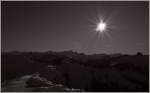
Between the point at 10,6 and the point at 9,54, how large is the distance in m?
0.54

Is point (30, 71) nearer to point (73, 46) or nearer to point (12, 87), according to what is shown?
point (12, 87)

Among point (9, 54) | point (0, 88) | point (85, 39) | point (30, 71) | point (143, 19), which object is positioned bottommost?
point (0, 88)

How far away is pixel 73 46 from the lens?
271 centimetres

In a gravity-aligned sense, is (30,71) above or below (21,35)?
below

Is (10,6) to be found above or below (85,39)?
above

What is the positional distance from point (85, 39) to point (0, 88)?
1.09 m

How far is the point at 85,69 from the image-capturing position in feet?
8.86

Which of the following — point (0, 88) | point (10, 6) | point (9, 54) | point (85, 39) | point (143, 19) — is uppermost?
point (10, 6)

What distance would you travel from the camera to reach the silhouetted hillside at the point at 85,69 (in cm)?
262

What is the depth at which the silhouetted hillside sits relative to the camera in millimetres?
2617

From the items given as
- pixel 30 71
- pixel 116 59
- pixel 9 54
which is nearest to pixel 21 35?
pixel 9 54

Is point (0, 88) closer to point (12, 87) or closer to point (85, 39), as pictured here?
point (12, 87)

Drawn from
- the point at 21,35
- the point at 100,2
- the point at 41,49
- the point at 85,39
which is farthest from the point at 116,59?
the point at 21,35

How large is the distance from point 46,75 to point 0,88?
0.52 metres
